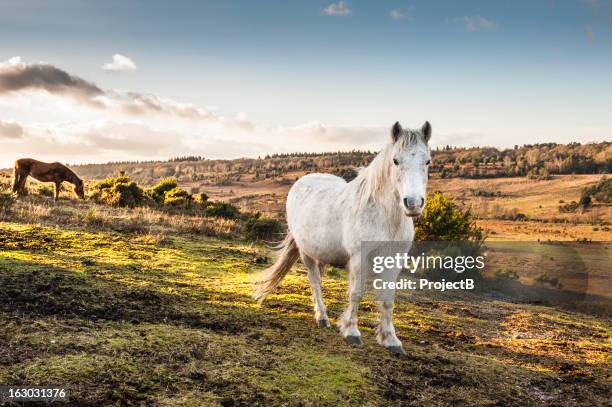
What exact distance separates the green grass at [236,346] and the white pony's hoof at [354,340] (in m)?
0.12

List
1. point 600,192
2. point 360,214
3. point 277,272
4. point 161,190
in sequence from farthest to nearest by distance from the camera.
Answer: point 600,192 → point 161,190 → point 277,272 → point 360,214

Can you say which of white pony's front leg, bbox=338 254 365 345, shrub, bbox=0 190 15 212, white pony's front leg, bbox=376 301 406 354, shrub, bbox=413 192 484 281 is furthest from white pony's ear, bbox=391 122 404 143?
shrub, bbox=0 190 15 212

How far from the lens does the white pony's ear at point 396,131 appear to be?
15.3 ft

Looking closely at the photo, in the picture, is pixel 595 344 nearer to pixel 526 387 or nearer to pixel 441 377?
pixel 526 387

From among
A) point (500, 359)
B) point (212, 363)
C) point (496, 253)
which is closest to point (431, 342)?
point (500, 359)

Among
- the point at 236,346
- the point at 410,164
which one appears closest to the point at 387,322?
the point at 236,346

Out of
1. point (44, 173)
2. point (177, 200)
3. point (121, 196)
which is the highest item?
point (44, 173)

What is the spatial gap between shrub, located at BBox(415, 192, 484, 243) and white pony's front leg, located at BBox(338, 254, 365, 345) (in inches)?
455

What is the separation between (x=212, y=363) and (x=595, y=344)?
6.72 metres

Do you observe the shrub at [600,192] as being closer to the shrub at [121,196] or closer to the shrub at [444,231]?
the shrub at [444,231]

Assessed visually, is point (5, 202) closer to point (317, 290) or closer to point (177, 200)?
point (317, 290)

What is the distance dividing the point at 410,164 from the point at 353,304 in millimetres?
2003

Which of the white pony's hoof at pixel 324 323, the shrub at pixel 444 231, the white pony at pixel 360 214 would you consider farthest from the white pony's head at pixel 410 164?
the shrub at pixel 444 231

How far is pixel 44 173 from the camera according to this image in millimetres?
21219
